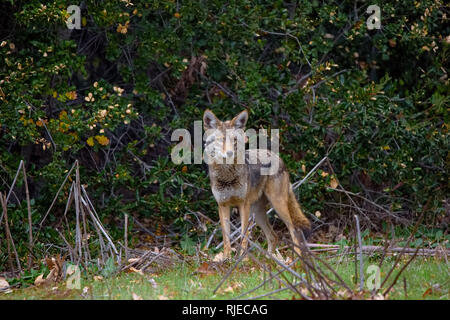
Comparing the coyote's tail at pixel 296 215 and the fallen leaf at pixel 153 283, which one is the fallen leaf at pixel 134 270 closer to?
the fallen leaf at pixel 153 283

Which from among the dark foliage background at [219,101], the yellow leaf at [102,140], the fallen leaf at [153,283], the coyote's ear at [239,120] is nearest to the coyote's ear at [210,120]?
the coyote's ear at [239,120]

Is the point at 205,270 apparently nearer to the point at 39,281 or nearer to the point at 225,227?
the point at 225,227

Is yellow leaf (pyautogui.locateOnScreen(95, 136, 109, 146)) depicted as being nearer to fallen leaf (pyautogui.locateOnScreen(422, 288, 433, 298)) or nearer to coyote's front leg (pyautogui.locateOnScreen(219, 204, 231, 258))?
coyote's front leg (pyautogui.locateOnScreen(219, 204, 231, 258))

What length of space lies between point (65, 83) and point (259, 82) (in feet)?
9.78

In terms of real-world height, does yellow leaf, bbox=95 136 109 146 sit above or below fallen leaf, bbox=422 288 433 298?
above

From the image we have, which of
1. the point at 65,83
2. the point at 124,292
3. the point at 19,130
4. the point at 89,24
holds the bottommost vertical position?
the point at 124,292

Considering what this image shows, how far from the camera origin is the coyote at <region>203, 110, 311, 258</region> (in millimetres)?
8305

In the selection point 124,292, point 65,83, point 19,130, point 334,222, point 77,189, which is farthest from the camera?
point 334,222

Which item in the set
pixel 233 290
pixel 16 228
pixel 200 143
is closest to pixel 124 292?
pixel 233 290

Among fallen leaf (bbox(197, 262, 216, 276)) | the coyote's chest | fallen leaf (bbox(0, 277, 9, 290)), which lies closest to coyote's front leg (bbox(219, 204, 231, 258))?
the coyote's chest

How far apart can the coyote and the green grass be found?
109cm

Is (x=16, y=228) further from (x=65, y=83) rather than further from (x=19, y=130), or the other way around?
(x=65, y=83)

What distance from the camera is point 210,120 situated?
8.37 metres

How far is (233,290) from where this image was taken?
6.39 metres
